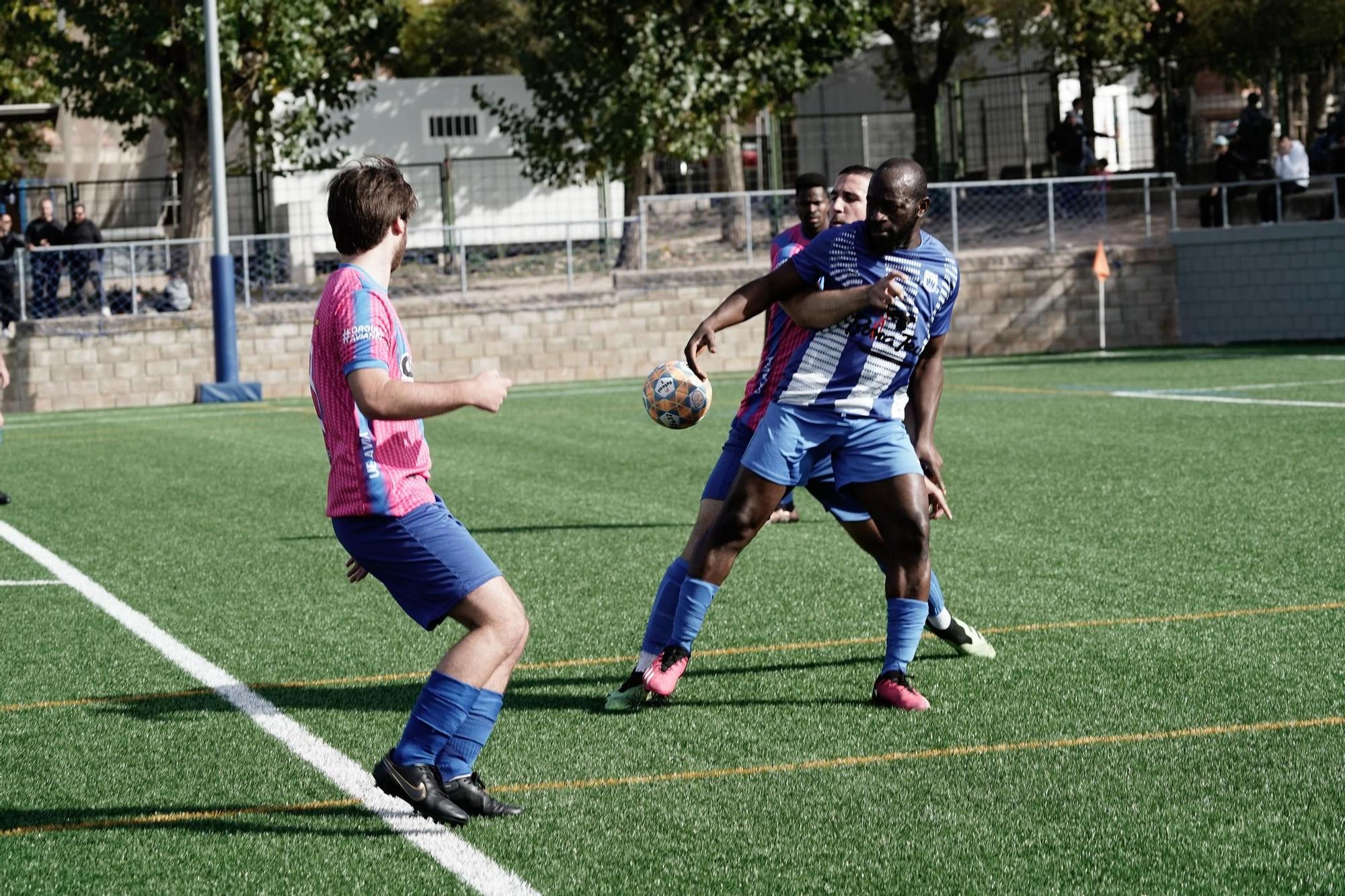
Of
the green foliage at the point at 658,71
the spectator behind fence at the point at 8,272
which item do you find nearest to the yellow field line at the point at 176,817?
the spectator behind fence at the point at 8,272

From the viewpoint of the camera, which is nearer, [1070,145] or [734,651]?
[734,651]

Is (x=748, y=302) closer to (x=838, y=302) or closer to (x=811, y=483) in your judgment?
(x=838, y=302)

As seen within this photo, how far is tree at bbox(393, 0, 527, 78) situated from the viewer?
4575 centimetres

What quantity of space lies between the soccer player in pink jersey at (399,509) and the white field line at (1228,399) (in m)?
14.6

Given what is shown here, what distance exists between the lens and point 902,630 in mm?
6309

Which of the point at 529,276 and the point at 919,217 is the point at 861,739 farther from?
the point at 529,276

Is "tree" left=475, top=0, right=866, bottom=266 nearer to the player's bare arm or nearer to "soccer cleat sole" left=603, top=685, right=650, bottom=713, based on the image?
the player's bare arm

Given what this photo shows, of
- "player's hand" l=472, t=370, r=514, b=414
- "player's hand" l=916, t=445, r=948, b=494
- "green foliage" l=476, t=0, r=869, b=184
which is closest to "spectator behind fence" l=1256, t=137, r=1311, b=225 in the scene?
"green foliage" l=476, t=0, r=869, b=184

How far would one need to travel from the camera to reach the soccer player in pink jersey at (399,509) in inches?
181

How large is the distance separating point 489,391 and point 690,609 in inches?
82.8

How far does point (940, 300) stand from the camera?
20.6 feet

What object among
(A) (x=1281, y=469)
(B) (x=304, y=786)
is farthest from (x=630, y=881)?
(A) (x=1281, y=469)

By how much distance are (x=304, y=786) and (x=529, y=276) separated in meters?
25.4

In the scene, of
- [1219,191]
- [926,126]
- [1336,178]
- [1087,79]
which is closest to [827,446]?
[1336,178]
